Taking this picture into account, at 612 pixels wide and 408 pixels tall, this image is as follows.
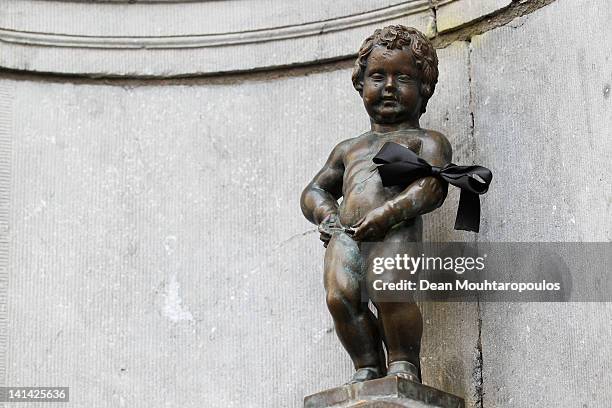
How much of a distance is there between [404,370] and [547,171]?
0.59 metres

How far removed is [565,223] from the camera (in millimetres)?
3188

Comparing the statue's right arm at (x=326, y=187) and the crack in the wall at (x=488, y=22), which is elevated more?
the crack in the wall at (x=488, y=22)

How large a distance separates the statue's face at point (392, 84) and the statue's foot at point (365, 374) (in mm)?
543

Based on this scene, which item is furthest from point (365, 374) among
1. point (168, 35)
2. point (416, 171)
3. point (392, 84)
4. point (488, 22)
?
point (168, 35)

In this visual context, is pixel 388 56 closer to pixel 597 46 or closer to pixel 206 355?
pixel 597 46

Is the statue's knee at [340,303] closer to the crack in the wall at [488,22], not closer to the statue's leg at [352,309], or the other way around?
the statue's leg at [352,309]

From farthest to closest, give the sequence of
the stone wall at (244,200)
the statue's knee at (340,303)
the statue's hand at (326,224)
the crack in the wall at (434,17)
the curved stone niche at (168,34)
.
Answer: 1. the curved stone niche at (168,34)
2. the crack in the wall at (434,17)
3. the stone wall at (244,200)
4. the statue's hand at (326,224)
5. the statue's knee at (340,303)

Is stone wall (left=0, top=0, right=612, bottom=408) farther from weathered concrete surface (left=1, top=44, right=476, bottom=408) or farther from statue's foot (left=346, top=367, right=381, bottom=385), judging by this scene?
statue's foot (left=346, top=367, right=381, bottom=385)

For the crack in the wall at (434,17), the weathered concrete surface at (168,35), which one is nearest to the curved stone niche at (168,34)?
the weathered concrete surface at (168,35)

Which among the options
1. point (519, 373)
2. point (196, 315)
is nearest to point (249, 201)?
point (196, 315)

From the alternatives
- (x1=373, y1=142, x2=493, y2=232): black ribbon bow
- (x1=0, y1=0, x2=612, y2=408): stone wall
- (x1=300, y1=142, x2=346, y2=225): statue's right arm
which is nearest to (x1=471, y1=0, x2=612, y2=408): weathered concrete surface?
(x1=0, y1=0, x2=612, y2=408): stone wall

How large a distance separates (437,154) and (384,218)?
0.21 meters

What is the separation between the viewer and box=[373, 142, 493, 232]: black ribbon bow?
9.96ft

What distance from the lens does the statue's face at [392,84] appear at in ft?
10.4
